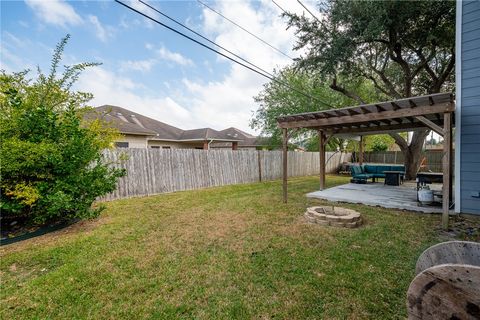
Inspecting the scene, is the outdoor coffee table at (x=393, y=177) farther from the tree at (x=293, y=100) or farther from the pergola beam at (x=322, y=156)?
the tree at (x=293, y=100)

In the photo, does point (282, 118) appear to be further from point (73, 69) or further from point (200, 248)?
point (73, 69)

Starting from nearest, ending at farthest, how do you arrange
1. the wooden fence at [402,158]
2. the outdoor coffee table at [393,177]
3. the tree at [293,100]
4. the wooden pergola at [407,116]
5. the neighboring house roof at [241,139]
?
the wooden pergola at [407,116], the outdoor coffee table at [393,177], the tree at [293,100], the wooden fence at [402,158], the neighboring house roof at [241,139]

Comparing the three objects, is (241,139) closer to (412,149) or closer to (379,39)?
(412,149)

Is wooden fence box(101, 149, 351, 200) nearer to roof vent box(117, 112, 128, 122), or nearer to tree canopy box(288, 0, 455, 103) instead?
tree canopy box(288, 0, 455, 103)

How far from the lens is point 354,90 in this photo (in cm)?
1280

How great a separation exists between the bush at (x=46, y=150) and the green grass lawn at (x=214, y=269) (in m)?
0.63

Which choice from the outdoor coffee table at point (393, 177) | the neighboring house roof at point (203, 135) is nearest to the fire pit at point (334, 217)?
the outdoor coffee table at point (393, 177)

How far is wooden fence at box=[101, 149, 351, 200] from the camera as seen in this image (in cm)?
725

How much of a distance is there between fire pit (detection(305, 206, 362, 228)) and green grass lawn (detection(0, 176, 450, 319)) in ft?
0.60

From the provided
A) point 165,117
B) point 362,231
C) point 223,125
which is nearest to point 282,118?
point 362,231

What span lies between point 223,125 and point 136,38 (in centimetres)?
1884

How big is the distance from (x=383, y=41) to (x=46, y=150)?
10.5 metres

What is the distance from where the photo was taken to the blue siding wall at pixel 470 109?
480 centimetres

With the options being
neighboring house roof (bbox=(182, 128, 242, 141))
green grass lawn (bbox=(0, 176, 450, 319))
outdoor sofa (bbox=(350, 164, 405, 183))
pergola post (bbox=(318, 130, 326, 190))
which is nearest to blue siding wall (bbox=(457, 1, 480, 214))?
green grass lawn (bbox=(0, 176, 450, 319))
